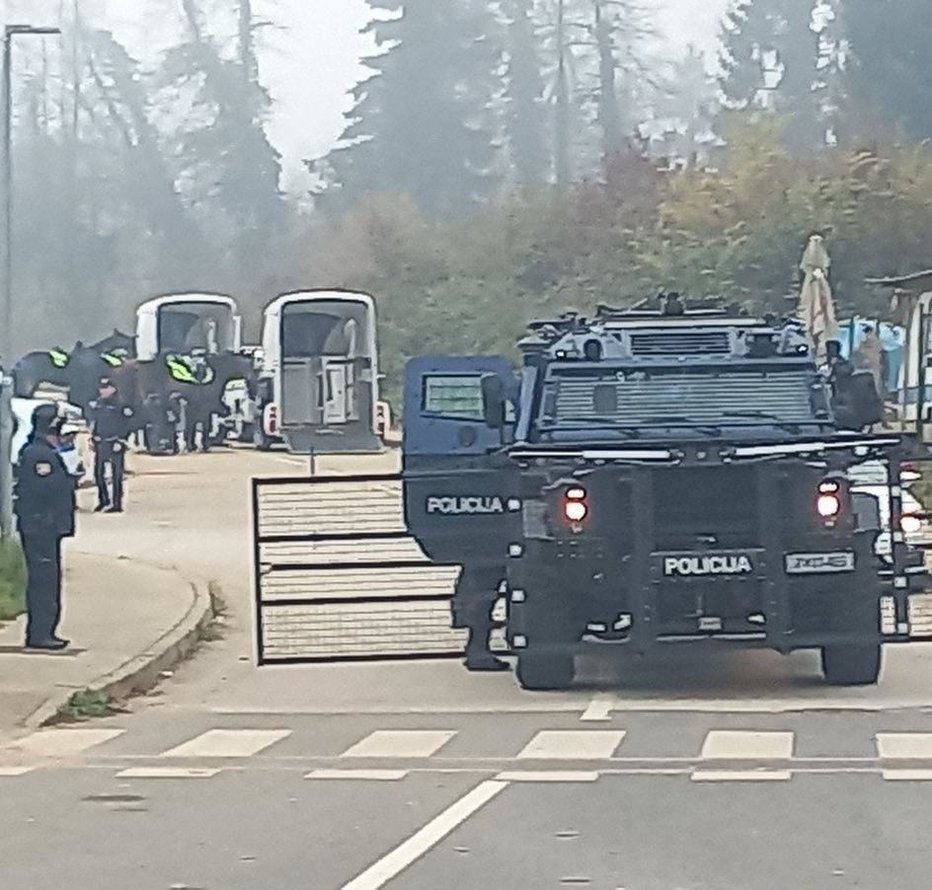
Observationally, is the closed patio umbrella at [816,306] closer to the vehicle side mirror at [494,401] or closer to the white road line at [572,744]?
the vehicle side mirror at [494,401]

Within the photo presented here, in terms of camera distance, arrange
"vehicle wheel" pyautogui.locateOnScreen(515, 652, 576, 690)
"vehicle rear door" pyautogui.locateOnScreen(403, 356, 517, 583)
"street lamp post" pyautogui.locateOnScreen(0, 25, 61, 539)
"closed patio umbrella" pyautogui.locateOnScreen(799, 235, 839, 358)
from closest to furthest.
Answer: "vehicle wheel" pyautogui.locateOnScreen(515, 652, 576, 690) → "vehicle rear door" pyautogui.locateOnScreen(403, 356, 517, 583) → "street lamp post" pyautogui.locateOnScreen(0, 25, 61, 539) → "closed patio umbrella" pyautogui.locateOnScreen(799, 235, 839, 358)

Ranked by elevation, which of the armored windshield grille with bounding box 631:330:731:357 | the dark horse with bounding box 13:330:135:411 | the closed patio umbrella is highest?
the closed patio umbrella

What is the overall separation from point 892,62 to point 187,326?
1834cm

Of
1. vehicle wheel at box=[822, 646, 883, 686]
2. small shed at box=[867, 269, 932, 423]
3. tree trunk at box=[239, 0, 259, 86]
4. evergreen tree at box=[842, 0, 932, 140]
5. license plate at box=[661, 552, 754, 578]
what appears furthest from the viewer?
tree trunk at box=[239, 0, 259, 86]

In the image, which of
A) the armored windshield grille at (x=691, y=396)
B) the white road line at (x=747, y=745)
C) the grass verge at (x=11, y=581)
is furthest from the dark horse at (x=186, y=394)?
the white road line at (x=747, y=745)

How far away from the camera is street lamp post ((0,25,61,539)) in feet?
77.3

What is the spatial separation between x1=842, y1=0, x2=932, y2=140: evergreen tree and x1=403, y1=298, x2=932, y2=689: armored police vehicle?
133ft

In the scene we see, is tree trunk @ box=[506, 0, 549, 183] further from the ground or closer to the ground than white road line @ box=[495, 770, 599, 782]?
further from the ground

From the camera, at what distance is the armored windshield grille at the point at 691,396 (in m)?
16.4

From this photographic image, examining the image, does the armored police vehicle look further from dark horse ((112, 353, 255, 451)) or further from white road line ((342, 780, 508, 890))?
dark horse ((112, 353, 255, 451))

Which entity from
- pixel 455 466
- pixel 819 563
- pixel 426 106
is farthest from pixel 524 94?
pixel 819 563

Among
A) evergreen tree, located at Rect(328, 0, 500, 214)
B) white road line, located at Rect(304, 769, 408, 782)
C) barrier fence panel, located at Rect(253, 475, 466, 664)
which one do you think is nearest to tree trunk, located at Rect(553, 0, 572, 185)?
evergreen tree, located at Rect(328, 0, 500, 214)

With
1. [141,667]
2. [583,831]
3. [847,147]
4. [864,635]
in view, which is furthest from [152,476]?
[583,831]

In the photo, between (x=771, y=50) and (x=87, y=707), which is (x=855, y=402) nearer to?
(x=87, y=707)
